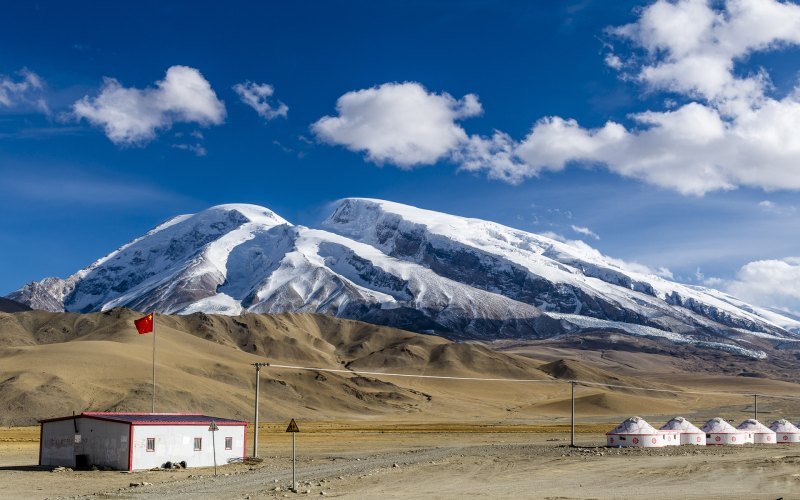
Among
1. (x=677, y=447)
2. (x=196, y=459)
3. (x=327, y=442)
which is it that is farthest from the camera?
(x=327, y=442)

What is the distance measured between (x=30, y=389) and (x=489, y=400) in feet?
327

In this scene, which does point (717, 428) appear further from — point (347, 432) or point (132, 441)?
point (132, 441)

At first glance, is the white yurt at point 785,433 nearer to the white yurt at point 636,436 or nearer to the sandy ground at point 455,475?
the sandy ground at point 455,475

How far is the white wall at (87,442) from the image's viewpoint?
177 ft

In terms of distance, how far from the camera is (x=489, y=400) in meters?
190

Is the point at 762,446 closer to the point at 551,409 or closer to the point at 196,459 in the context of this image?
the point at 196,459

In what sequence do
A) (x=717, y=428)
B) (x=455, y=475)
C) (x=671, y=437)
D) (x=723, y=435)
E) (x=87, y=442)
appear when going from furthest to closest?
1. (x=717, y=428)
2. (x=723, y=435)
3. (x=671, y=437)
4. (x=87, y=442)
5. (x=455, y=475)

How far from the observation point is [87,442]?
183 ft

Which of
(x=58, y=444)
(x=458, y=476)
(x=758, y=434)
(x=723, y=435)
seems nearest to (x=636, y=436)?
(x=723, y=435)

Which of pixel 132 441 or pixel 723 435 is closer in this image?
pixel 132 441

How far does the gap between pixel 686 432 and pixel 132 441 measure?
159 feet

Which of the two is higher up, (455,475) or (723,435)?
(723,435)

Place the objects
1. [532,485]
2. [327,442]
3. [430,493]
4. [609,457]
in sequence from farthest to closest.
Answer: [327,442], [609,457], [532,485], [430,493]

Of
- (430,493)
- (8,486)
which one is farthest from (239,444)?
(430,493)
